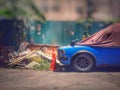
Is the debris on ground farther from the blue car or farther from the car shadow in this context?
the blue car

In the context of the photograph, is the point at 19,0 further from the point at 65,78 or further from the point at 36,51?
the point at 36,51

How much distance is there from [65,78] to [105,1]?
433 cm

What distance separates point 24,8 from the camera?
251 inches

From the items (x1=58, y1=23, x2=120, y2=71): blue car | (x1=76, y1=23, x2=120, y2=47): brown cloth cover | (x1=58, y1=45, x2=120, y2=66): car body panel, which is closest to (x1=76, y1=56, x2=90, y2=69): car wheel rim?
(x1=58, y1=23, x2=120, y2=71): blue car

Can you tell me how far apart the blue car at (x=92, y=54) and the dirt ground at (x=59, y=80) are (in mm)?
340

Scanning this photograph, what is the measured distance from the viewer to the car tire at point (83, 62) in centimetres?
930

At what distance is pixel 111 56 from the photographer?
9156mm

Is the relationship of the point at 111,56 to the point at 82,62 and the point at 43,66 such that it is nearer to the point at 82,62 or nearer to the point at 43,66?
the point at 82,62

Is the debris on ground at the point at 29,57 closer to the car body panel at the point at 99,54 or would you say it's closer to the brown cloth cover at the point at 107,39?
the car body panel at the point at 99,54

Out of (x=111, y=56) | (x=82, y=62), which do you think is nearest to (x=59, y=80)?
(x=82, y=62)

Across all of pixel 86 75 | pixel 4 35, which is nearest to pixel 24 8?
pixel 86 75

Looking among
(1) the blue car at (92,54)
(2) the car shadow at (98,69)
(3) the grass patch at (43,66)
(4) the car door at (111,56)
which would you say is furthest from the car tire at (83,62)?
(3) the grass patch at (43,66)

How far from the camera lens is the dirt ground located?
697cm

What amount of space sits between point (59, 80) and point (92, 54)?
1935 mm
